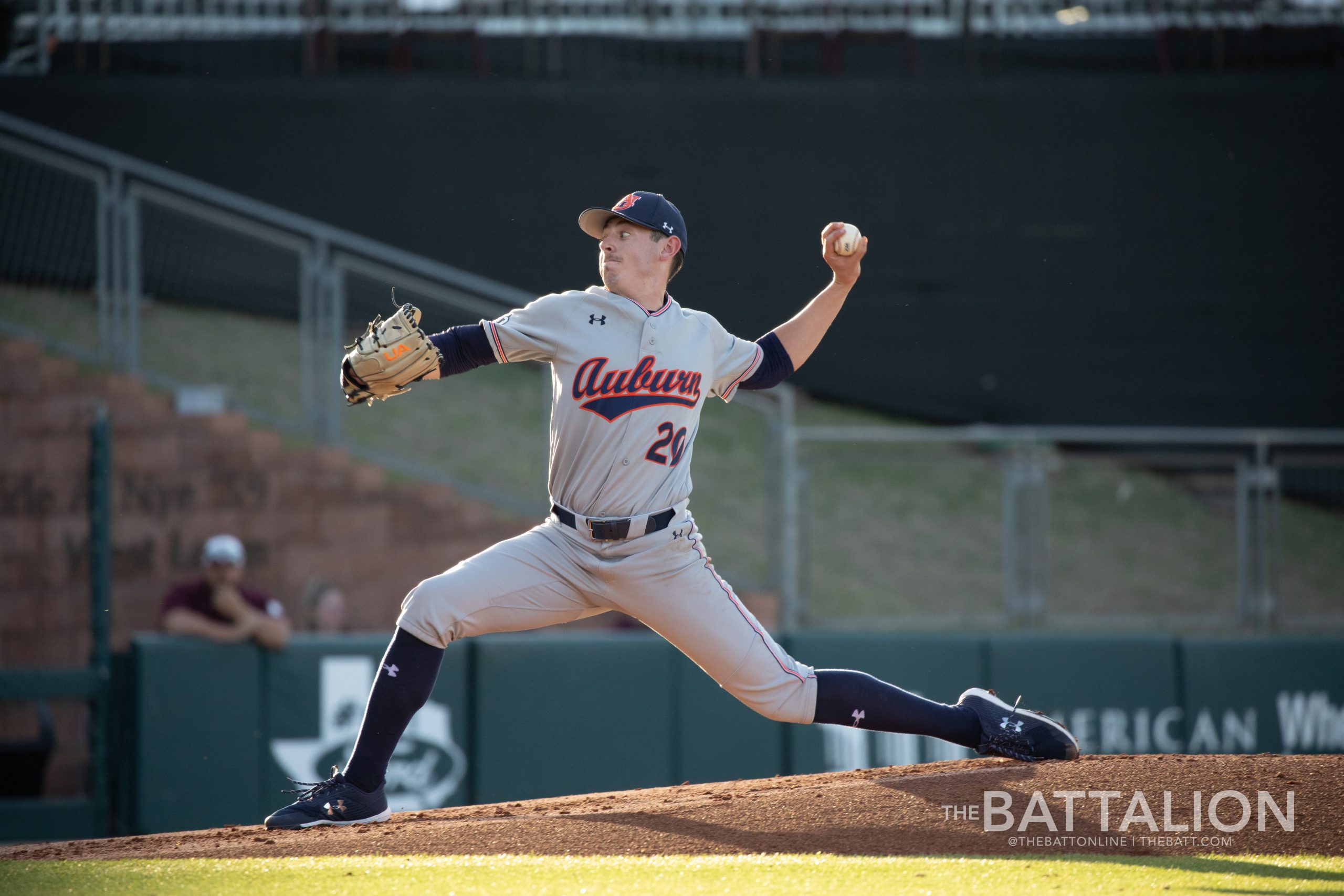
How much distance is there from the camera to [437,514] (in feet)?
31.3

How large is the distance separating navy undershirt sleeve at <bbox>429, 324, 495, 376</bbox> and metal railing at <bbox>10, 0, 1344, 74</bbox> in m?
9.59

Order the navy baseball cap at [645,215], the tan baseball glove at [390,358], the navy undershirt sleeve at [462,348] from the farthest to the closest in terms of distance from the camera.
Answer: the navy baseball cap at [645,215]
the navy undershirt sleeve at [462,348]
the tan baseball glove at [390,358]

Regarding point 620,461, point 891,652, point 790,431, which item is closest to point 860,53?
point 790,431

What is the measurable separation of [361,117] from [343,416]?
13.4ft

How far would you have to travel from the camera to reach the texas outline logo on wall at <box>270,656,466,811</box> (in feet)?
25.1

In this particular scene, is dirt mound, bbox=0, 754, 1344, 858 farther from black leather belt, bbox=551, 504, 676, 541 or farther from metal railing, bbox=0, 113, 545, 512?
metal railing, bbox=0, 113, 545, 512

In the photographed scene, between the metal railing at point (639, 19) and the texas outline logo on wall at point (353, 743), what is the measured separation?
23.5 ft

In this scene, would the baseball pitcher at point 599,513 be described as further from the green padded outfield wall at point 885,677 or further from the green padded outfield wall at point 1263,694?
the green padded outfield wall at point 1263,694

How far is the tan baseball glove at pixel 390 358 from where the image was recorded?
388cm

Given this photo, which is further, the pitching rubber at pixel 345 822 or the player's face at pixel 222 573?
the player's face at pixel 222 573

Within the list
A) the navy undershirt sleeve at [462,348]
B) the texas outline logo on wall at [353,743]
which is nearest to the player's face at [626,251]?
the navy undershirt sleeve at [462,348]

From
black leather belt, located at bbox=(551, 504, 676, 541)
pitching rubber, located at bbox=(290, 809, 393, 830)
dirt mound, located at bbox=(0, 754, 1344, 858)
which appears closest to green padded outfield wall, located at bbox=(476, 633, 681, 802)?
dirt mound, located at bbox=(0, 754, 1344, 858)

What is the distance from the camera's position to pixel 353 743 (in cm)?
768

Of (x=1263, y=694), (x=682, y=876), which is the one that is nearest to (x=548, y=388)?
(x=1263, y=694)
